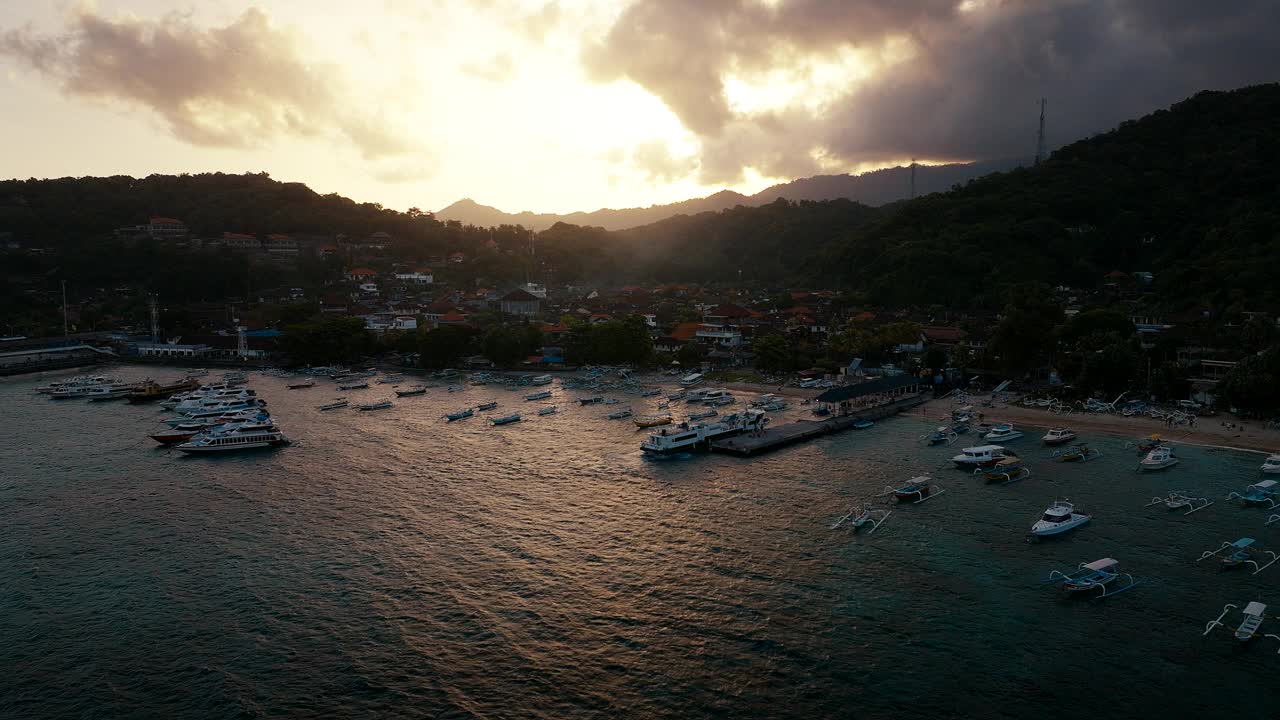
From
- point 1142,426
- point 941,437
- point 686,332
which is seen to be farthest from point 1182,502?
point 686,332

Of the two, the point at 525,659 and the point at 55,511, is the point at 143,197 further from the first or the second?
the point at 525,659

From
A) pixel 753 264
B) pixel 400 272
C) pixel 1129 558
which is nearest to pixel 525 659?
pixel 1129 558

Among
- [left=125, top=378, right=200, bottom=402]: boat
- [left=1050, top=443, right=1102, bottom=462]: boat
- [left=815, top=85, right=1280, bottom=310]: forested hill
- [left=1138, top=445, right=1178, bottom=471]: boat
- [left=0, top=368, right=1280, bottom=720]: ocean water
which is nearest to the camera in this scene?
[left=0, top=368, right=1280, bottom=720]: ocean water

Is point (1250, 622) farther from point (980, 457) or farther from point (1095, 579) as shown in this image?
point (980, 457)

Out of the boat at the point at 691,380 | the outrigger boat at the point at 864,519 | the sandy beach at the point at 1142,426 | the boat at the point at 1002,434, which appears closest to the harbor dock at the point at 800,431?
the sandy beach at the point at 1142,426

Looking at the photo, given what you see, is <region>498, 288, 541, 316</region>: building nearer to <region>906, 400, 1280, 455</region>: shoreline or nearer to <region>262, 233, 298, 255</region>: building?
<region>262, 233, 298, 255</region>: building

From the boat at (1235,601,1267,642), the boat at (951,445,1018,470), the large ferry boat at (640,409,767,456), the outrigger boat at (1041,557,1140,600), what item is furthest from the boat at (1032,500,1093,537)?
the large ferry boat at (640,409,767,456)
